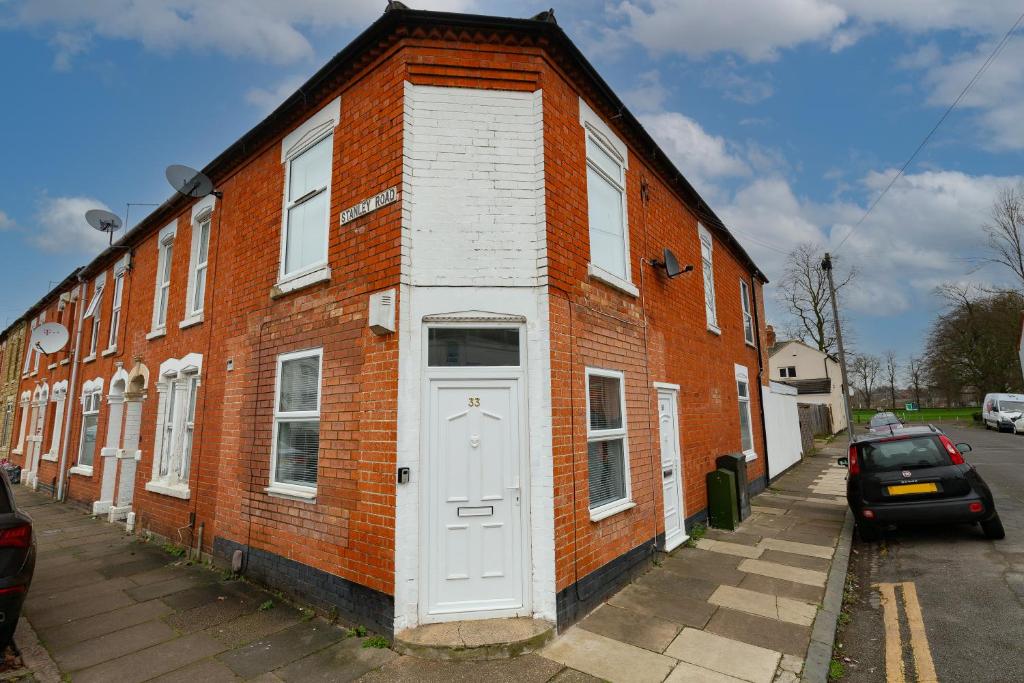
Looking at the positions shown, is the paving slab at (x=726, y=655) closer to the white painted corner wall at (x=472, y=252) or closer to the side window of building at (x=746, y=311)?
the white painted corner wall at (x=472, y=252)

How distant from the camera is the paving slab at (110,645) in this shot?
4.22m

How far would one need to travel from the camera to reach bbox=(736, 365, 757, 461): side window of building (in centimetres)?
1091

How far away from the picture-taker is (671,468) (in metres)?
7.34

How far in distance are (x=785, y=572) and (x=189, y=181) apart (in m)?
10.5

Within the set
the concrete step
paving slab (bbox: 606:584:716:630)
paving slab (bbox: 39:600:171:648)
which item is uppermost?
the concrete step

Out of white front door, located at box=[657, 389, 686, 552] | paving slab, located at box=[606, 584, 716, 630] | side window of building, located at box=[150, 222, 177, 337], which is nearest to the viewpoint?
paving slab, located at box=[606, 584, 716, 630]

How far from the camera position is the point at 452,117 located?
5.15m

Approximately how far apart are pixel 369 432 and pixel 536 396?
1647mm

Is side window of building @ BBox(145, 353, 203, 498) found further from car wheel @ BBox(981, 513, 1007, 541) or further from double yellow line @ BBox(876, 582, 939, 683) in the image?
car wheel @ BBox(981, 513, 1007, 541)

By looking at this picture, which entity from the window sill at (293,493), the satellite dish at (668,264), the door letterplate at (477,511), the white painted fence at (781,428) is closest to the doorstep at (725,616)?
the door letterplate at (477,511)

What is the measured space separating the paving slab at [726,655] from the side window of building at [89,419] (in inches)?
511

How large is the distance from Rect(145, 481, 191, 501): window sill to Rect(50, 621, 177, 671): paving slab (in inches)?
113

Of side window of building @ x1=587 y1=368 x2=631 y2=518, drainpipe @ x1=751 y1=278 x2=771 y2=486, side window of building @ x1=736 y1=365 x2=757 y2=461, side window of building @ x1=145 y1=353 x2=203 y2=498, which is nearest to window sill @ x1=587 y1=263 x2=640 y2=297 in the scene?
side window of building @ x1=587 y1=368 x2=631 y2=518

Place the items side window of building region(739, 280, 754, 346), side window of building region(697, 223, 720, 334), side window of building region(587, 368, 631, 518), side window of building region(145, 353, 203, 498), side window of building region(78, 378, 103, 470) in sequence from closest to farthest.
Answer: side window of building region(587, 368, 631, 518), side window of building region(145, 353, 203, 498), side window of building region(697, 223, 720, 334), side window of building region(78, 378, 103, 470), side window of building region(739, 280, 754, 346)
